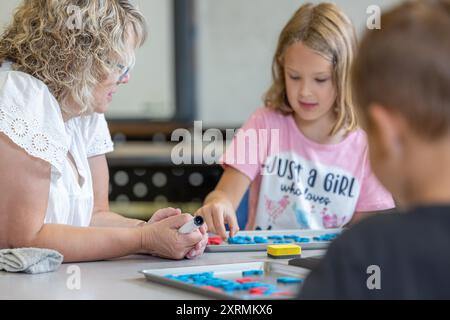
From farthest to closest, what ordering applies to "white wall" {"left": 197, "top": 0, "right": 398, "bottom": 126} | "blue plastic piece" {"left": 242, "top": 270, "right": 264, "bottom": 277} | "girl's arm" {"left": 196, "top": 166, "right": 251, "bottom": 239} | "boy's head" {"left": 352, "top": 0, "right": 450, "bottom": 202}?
"white wall" {"left": 197, "top": 0, "right": 398, "bottom": 126} → "girl's arm" {"left": 196, "top": 166, "right": 251, "bottom": 239} → "blue plastic piece" {"left": 242, "top": 270, "right": 264, "bottom": 277} → "boy's head" {"left": 352, "top": 0, "right": 450, "bottom": 202}

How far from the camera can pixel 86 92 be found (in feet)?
5.16

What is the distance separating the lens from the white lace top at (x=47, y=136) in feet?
4.68

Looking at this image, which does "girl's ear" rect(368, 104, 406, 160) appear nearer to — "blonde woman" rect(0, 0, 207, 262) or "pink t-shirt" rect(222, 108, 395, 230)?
"blonde woman" rect(0, 0, 207, 262)

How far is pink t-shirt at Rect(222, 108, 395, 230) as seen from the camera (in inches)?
83.7

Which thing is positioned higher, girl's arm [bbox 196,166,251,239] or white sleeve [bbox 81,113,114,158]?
white sleeve [bbox 81,113,114,158]

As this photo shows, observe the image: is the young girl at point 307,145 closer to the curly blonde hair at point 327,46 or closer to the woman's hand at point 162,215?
the curly blonde hair at point 327,46

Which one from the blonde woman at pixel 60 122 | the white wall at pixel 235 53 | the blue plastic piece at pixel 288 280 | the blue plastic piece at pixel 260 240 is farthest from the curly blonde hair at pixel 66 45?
the white wall at pixel 235 53

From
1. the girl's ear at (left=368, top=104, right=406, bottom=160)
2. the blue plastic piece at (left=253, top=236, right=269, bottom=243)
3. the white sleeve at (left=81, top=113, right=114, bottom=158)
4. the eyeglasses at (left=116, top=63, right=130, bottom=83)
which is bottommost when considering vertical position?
the blue plastic piece at (left=253, top=236, right=269, bottom=243)

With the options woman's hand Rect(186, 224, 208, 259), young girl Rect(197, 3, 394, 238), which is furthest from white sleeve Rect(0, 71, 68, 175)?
young girl Rect(197, 3, 394, 238)

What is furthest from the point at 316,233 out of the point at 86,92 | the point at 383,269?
the point at 383,269

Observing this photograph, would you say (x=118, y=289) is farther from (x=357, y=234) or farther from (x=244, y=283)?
(x=357, y=234)

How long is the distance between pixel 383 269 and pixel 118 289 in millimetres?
538

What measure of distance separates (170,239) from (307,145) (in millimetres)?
801

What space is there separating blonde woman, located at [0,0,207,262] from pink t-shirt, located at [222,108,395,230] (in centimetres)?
54
